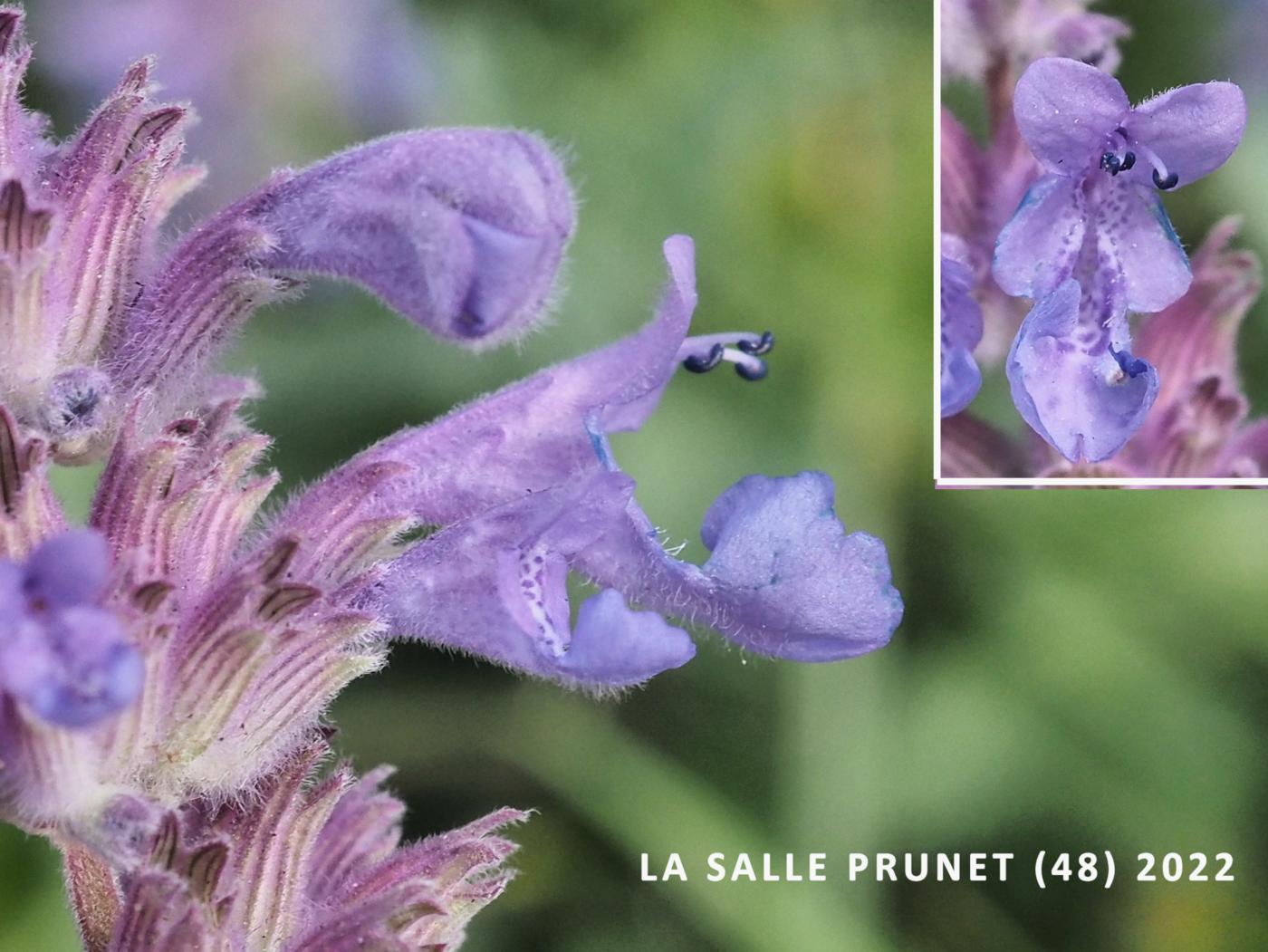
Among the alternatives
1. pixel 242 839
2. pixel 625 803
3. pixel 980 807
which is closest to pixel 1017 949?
pixel 980 807

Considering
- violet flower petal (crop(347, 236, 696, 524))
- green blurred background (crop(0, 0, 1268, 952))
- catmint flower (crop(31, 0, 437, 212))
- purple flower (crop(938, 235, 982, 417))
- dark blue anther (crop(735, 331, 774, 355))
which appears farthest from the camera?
catmint flower (crop(31, 0, 437, 212))

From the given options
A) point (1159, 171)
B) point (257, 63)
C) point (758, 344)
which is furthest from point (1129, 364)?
point (257, 63)

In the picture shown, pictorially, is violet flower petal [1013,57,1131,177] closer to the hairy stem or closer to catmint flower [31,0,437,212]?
the hairy stem

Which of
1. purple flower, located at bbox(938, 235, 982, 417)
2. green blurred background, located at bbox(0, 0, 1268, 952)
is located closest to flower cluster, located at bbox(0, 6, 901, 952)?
purple flower, located at bbox(938, 235, 982, 417)

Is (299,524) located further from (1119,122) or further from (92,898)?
(1119,122)

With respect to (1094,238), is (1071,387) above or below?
below

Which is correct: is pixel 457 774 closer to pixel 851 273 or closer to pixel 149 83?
pixel 851 273
